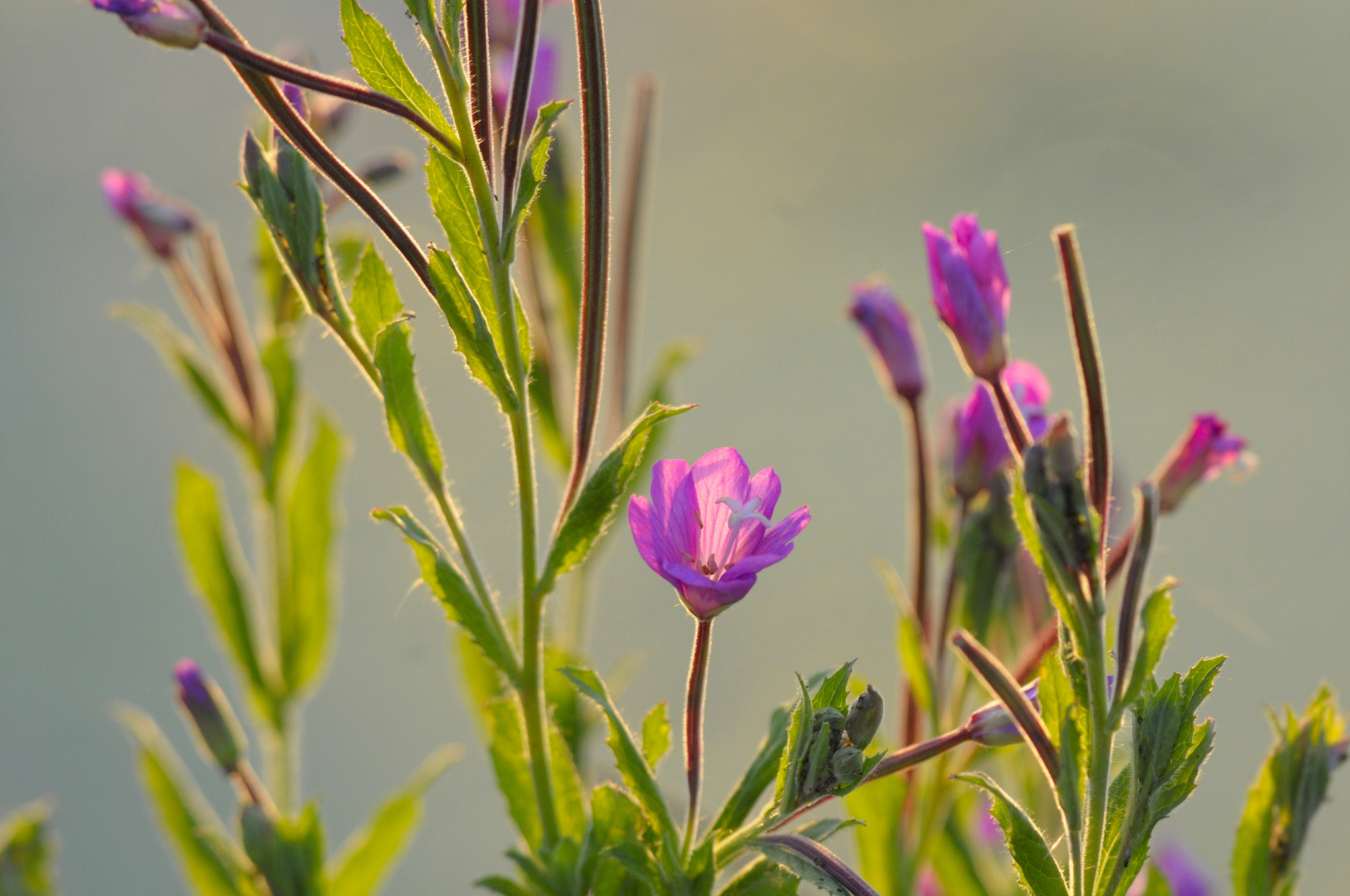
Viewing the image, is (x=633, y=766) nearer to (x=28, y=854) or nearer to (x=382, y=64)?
(x=382, y=64)

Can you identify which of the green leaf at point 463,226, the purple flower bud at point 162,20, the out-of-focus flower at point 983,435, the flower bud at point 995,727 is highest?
the purple flower bud at point 162,20

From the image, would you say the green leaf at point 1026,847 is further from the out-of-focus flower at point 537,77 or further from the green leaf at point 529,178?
the out-of-focus flower at point 537,77

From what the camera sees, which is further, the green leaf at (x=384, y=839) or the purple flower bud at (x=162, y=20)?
the green leaf at (x=384, y=839)

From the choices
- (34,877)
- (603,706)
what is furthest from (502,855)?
(34,877)

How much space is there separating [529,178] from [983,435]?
9.1 inches

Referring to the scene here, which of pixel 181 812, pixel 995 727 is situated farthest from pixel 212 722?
pixel 995 727

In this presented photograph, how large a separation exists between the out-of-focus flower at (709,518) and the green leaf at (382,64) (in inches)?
4.6

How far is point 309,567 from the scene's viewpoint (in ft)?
2.09

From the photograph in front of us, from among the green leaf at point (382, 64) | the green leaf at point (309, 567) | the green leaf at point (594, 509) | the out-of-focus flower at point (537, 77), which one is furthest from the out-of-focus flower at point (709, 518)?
the green leaf at point (309, 567)

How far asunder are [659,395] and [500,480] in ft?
0.54

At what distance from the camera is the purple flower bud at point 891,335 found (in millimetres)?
520

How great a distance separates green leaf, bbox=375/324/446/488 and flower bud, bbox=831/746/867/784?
0.48ft

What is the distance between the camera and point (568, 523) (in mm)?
345

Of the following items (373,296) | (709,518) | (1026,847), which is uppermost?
(373,296)
